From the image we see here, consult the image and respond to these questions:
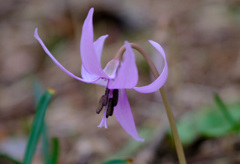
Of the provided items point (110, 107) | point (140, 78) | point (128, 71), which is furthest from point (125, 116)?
point (140, 78)

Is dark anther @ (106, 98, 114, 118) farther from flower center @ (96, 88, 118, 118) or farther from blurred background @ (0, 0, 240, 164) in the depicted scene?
blurred background @ (0, 0, 240, 164)

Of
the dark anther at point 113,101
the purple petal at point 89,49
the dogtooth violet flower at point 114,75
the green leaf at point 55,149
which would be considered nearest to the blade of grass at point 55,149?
the green leaf at point 55,149

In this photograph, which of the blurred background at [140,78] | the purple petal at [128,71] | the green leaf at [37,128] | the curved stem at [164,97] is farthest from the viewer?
the blurred background at [140,78]

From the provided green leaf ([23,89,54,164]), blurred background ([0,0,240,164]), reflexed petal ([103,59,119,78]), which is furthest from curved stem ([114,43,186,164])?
blurred background ([0,0,240,164])

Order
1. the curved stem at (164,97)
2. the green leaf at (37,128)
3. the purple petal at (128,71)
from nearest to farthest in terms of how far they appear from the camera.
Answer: the purple petal at (128,71)
the curved stem at (164,97)
the green leaf at (37,128)

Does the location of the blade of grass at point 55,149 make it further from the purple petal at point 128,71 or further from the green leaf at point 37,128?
the purple petal at point 128,71

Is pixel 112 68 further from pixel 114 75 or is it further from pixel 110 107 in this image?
pixel 110 107
